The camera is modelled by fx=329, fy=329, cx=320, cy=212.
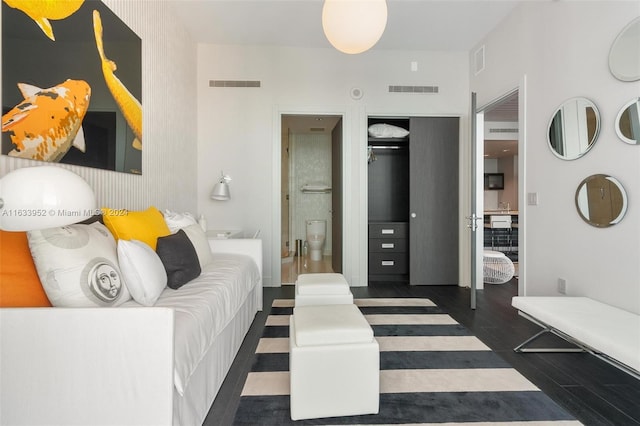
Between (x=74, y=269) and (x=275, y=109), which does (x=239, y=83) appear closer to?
(x=275, y=109)

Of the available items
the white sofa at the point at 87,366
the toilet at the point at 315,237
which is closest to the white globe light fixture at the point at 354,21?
the white sofa at the point at 87,366

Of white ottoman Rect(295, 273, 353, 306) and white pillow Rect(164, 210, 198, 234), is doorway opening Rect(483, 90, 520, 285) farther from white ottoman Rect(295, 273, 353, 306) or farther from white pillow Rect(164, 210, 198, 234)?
white pillow Rect(164, 210, 198, 234)

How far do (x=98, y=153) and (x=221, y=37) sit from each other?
8.32 feet

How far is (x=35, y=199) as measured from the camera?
44.6 inches

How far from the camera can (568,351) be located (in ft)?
7.80

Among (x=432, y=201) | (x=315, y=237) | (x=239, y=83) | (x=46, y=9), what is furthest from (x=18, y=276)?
(x=315, y=237)

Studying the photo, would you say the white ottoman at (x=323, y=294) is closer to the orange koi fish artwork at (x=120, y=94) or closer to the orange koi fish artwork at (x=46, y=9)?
the orange koi fish artwork at (x=120, y=94)

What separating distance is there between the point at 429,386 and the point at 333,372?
687 mm

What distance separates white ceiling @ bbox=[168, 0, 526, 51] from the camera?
3346 mm

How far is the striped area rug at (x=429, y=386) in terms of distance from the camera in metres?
1.59

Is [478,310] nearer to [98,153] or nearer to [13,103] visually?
[98,153]

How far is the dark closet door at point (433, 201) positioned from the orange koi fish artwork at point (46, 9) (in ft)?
11.9

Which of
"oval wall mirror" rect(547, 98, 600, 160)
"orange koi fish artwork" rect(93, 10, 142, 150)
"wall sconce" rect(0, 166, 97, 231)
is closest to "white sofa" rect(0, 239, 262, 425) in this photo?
"wall sconce" rect(0, 166, 97, 231)

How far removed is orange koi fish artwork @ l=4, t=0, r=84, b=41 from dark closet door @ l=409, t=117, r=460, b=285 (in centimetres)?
362
